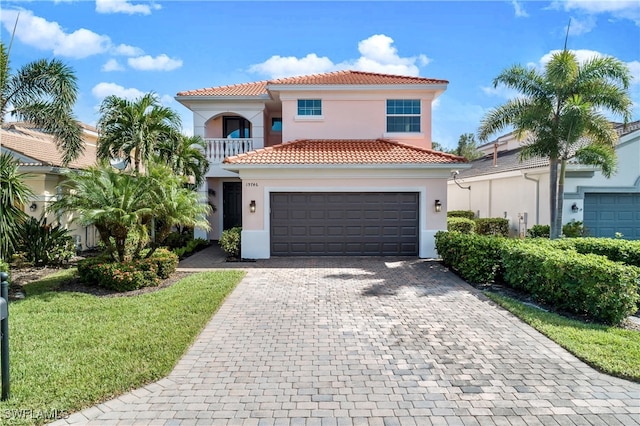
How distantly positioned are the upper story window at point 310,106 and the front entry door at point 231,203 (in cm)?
481

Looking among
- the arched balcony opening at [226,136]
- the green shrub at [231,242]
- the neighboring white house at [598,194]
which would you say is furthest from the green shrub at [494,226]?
the green shrub at [231,242]

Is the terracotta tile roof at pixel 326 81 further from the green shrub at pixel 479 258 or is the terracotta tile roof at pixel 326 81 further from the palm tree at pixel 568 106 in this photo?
the green shrub at pixel 479 258

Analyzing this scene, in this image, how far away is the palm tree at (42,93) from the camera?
10.7 m

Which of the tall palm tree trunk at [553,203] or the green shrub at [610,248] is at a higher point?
the tall palm tree trunk at [553,203]

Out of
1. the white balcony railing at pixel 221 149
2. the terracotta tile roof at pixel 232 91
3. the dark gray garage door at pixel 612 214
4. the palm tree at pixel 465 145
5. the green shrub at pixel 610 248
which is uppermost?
the palm tree at pixel 465 145

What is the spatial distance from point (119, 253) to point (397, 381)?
8.41 meters

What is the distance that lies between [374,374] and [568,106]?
10.9 metres

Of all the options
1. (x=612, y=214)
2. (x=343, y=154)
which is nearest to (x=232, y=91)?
(x=343, y=154)

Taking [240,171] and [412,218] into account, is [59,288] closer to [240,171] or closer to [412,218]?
[240,171]

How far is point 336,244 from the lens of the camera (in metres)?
13.7

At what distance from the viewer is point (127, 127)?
12.0 m

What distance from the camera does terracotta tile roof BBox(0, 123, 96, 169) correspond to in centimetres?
1402

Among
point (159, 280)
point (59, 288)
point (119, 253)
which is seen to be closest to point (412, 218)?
point (159, 280)

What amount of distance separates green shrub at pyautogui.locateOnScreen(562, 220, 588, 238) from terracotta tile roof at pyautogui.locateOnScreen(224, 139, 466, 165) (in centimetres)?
586
